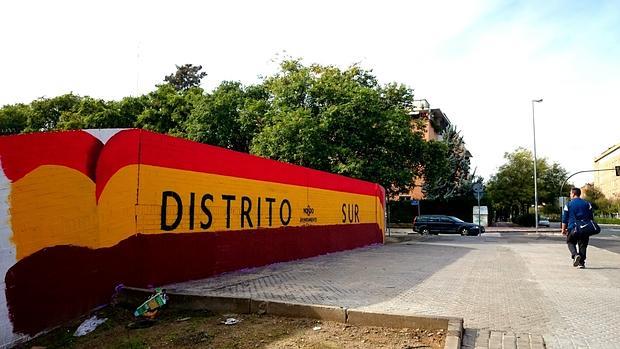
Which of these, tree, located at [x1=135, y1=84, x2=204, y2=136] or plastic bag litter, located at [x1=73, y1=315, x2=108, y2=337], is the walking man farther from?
tree, located at [x1=135, y1=84, x2=204, y2=136]

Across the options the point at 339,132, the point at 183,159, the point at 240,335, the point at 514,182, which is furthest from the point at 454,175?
the point at 240,335

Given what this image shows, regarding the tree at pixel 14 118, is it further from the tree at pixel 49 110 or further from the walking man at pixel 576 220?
the walking man at pixel 576 220

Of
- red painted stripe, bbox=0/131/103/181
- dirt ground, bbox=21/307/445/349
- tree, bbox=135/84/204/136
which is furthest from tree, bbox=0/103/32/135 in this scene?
dirt ground, bbox=21/307/445/349

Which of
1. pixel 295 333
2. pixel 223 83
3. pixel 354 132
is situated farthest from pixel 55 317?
pixel 223 83

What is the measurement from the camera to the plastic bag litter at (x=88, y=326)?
5.75 meters

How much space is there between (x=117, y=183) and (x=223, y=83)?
28457 millimetres

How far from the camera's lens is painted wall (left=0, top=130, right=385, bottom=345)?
18.1 ft

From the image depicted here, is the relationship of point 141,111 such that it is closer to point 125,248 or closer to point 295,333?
point 125,248

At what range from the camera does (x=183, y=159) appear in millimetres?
8664

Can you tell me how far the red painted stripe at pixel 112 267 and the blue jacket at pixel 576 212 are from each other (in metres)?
7.17

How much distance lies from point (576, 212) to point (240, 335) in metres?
9.47

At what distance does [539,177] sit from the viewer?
57.6 meters

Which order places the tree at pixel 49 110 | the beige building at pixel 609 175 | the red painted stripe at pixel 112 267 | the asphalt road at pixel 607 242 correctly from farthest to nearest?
the beige building at pixel 609 175
the tree at pixel 49 110
the asphalt road at pixel 607 242
the red painted stripe at pixel 112 267

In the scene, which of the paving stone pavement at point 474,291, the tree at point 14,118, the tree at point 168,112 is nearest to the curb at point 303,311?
the paving stone pavement at point 474,291
